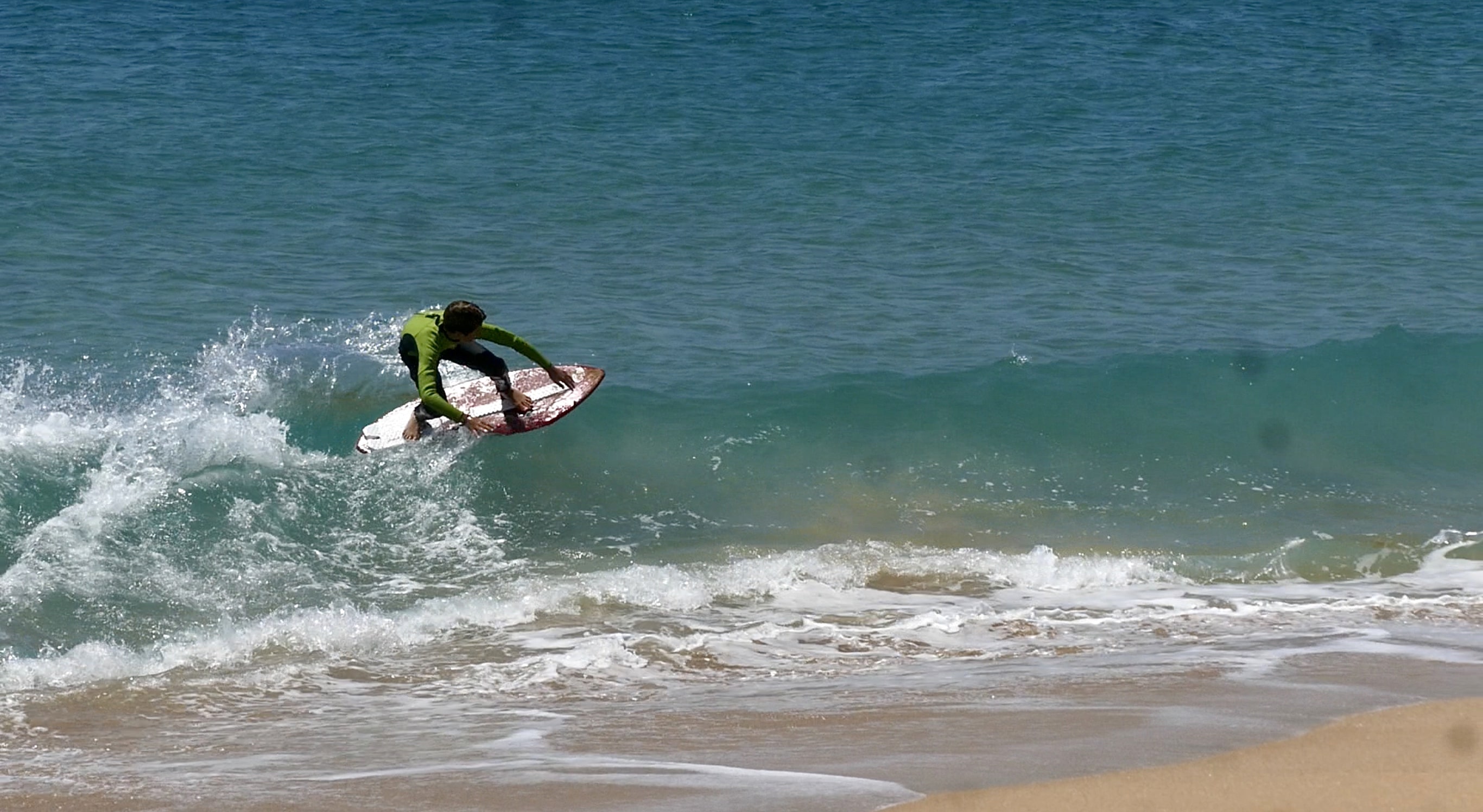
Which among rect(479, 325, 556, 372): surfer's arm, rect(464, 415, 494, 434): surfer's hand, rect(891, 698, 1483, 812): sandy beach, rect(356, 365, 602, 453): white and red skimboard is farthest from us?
rect(356, 365, 602, 453): white and red skimboard

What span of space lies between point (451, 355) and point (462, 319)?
0.77 meters

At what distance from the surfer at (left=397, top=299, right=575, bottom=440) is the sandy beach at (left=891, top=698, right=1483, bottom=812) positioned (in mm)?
5492

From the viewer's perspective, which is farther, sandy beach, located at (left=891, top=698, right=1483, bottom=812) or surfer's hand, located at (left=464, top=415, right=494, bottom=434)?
surfer's hand, located at (left=464, top=415, right=494, bottom=434)

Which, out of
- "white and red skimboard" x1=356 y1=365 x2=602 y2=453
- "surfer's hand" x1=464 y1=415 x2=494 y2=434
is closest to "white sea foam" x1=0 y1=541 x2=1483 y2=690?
"surfer's hand" x1=464 y1=415 x2=494 y2=434

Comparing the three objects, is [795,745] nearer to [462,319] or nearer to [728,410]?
Answer: [462,319]

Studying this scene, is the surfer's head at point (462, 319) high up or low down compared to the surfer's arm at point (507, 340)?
up

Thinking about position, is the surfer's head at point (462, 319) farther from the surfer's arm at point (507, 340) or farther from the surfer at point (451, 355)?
the surfer's arm at point (507, 340)

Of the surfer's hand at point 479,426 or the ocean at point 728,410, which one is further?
the surfer's hand at point 479,426

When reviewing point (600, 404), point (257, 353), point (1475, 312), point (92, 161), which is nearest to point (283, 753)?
point (600, 404)

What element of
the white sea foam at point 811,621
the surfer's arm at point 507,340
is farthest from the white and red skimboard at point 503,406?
the white sea foam at point 811,621

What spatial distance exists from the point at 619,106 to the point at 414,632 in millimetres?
14776

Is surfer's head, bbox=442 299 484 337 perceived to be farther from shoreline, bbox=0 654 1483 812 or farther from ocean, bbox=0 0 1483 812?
shoreline, bbox=0 654 1483 812

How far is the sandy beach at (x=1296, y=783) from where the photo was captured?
221 inches

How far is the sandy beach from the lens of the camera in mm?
5605
